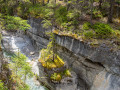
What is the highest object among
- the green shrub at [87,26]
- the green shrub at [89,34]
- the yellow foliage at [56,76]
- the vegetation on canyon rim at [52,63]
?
the green shrub at [87,26]

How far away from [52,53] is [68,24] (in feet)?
17.7

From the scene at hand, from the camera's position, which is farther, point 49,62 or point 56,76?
point 49,62

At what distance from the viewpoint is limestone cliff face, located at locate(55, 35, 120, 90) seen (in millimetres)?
11648

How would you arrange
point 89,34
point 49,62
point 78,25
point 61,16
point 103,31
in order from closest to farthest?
point 103,31 < point 89,34 < point 49,62 < point 78,25 < point 61,16

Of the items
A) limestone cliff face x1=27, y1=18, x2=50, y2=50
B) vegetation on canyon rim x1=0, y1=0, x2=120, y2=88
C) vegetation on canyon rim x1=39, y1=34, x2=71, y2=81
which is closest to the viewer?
vegetation on canyon rim x1=0, y1=0, x2=120, y2=88

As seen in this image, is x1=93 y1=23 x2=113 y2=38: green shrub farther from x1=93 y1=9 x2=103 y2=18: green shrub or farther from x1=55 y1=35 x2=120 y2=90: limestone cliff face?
x1=93 y1=9 x2=103 y2=18: green shrub

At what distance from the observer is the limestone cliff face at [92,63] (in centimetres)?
1165

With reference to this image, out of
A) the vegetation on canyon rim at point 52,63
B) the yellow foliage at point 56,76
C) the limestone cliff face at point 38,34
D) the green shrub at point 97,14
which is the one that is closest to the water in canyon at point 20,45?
the limestone cliff face at point 38,34

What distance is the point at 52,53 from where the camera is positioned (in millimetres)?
13727

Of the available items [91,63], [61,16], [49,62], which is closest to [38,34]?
[61,16]

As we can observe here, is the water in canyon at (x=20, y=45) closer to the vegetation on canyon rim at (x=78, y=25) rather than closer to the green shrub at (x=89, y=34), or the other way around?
the vegetation on canyon rim at (x=78, y=25)

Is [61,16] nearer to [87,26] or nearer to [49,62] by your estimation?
[87,26]

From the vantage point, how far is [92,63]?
44.1 feet

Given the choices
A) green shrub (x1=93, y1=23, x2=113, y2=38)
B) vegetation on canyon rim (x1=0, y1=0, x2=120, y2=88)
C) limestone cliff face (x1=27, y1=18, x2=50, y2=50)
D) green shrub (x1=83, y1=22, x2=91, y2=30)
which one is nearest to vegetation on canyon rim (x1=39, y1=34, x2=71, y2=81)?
vegetation on canyon rim (x1=0, y1=0, x2=120, y2=88)
